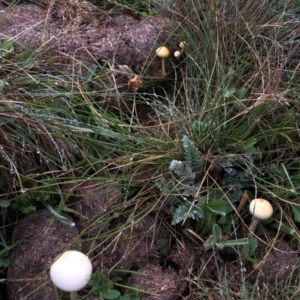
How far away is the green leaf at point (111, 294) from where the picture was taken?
134 cm

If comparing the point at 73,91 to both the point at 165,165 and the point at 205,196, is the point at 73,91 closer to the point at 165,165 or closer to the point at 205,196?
the point at 165,165

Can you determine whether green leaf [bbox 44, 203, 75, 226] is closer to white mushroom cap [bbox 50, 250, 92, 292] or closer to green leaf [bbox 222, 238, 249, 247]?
white mushroom cap [bbox 50, 250, 92, 292]

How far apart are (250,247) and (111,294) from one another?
438mm

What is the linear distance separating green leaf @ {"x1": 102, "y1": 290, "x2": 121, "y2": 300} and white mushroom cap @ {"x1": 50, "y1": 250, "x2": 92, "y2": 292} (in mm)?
248

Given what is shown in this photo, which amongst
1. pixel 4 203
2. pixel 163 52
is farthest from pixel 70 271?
pixel 163 52

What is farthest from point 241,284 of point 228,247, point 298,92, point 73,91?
point 73,91

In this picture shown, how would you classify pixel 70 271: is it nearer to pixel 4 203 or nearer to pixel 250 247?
pixel 4 203

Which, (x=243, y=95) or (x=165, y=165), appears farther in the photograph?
(x=243, y=95)

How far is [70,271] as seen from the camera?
109 centimetres

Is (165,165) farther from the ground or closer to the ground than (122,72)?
closer to the ground

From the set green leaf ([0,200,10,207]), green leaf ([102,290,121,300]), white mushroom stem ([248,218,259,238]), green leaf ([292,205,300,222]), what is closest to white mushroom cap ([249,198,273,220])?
white mushroom stem ([248,218,259,238])

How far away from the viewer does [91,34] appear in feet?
6.54

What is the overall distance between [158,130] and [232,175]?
0.30 m

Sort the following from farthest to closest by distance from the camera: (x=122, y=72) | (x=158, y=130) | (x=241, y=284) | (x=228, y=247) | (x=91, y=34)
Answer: (x=91, y=34) → (x=122, y=72) → (x=158, y=130) → (x=228, y=247) → (x=241, y=284)
